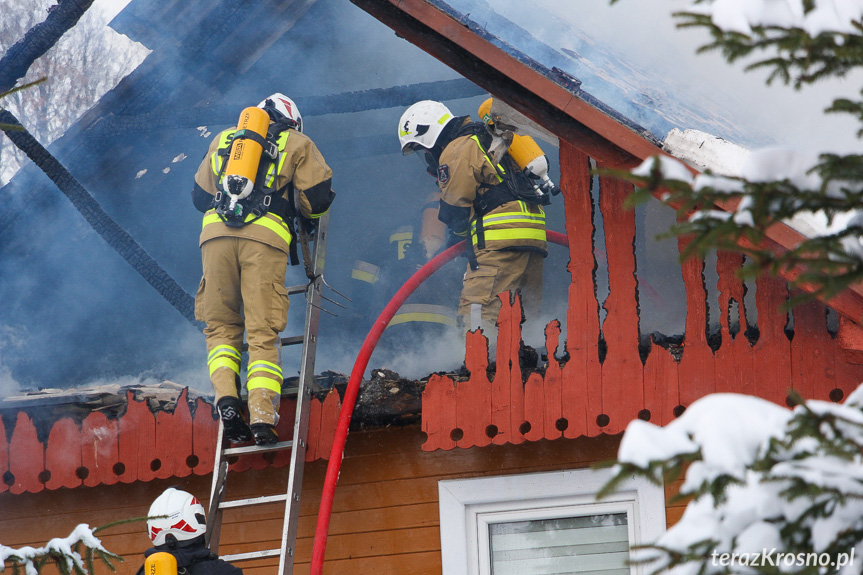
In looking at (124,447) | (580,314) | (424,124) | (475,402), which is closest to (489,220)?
(424,124)

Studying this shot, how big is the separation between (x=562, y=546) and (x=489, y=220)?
206cm

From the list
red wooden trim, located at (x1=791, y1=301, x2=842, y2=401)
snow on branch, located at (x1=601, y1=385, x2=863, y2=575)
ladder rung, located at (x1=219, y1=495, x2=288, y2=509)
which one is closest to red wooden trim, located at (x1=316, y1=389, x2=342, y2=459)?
ladder rung, located at (x1=219, y1=495, x2=288, y2=509)

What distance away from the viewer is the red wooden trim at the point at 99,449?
5.38m

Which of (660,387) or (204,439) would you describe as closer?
(660,387)

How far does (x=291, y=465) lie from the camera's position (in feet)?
16.3

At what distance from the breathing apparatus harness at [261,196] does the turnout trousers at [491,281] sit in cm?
121

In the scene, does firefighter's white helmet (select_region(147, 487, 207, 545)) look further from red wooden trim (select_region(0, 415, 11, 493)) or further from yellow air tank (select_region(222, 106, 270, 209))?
yellow air tank (select_region(222, 106, 270, 209))

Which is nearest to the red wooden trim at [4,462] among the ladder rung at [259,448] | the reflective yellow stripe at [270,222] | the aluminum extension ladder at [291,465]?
the aluminum extension ladder at [291,465]

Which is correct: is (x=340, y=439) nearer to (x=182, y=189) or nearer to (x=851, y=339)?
(x=851, y=339)

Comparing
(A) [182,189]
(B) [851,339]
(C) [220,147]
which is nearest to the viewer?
(B) [851,339]

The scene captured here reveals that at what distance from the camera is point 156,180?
8.07 metres

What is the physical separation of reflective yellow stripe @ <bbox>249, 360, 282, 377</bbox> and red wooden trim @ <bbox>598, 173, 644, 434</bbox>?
1.81 metres

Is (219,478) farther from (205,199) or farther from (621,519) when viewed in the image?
(621,519)

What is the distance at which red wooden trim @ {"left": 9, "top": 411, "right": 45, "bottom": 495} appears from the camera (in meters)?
5.40
